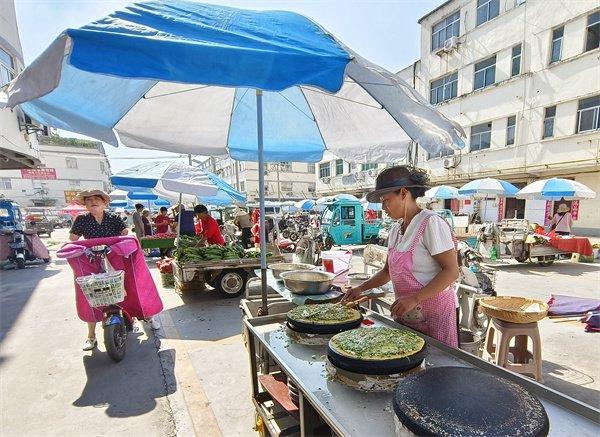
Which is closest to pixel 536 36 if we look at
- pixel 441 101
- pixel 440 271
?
pixel 441 101

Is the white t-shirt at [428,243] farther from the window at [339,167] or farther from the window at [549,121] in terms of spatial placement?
the window at [339,167]

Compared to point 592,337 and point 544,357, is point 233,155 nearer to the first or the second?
point 544,357

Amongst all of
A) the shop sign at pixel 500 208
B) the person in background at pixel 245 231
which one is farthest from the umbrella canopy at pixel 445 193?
the person in background at pixel 245 231

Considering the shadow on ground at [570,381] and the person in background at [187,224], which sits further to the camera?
the person in background at [187,224]

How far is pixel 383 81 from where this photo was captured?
1.91 m

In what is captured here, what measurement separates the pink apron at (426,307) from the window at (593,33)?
1854 centimetres

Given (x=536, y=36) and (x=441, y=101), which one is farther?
(x=441, y=101)

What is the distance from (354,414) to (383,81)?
5.84 ft

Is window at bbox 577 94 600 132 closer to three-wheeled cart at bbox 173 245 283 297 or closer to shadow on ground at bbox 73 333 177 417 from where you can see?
three-wheeled cart at bbox 173 245 283 297

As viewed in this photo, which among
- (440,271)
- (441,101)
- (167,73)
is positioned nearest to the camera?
(167,73)

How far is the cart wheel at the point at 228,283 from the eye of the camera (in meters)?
5.99

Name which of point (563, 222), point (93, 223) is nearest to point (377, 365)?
point (93, 223)

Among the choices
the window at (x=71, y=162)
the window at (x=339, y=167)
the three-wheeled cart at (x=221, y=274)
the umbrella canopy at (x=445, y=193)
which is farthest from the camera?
the window at (x=71, y=162)

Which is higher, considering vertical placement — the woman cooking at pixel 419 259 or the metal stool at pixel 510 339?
the woman cooking at pixel 419 259
